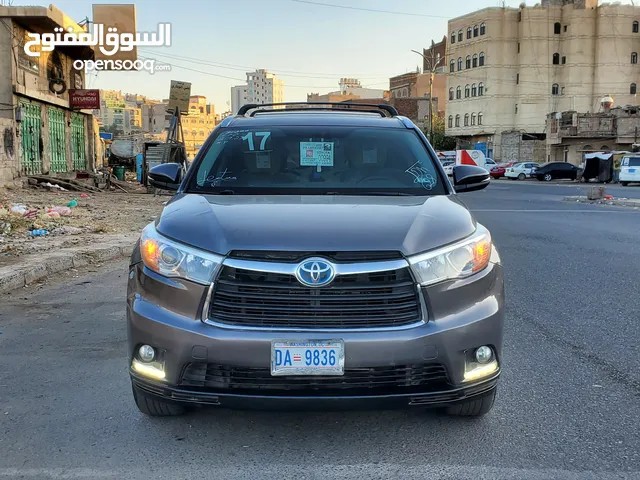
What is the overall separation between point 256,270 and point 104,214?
1446cm

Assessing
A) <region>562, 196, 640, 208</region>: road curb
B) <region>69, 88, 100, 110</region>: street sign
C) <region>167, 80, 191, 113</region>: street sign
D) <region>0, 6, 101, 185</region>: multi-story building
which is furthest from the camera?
<region>167, 80, 191, 113</region>: street sign

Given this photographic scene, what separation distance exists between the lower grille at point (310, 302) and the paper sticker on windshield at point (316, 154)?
1.61m

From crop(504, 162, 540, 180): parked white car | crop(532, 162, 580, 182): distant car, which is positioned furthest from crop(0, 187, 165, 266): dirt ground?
crop(504, 162, 540, 180): parked white car

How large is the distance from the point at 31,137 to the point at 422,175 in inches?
953

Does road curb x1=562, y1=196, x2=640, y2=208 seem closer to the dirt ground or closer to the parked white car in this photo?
the dirt ground

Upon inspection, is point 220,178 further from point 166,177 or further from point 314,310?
point 314,310

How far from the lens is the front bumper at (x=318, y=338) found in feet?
9.47

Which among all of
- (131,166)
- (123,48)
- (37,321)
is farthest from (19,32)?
(131,166)

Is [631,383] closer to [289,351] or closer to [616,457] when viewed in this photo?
[616,457]

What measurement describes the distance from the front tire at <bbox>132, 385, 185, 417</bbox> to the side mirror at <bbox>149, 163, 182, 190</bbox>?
173 cm

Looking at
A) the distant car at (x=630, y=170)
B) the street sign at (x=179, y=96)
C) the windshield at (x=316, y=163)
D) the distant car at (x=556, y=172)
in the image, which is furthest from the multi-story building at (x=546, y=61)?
the windshield at (x=316, y=163)

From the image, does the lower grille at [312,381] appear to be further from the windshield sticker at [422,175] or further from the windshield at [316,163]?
the windshield sticker at [422,175]

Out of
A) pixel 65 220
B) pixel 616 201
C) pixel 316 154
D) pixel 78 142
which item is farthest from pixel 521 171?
pixel 316 154

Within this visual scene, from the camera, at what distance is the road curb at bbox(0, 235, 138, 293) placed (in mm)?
7570
